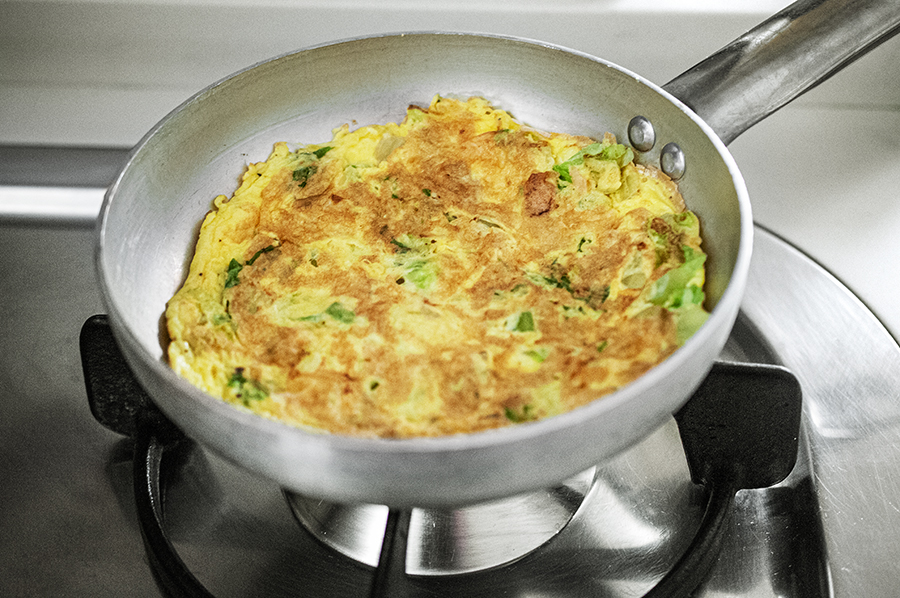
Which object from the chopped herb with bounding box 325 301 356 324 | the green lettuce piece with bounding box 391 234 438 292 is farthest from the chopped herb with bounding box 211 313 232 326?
the green lettuce piece with bounding box 391 234 438 292

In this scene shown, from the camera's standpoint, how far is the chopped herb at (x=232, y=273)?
108 cm

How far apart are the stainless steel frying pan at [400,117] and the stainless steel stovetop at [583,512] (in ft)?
0.88

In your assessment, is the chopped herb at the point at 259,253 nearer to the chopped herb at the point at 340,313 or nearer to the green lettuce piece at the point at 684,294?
the chopped herb at the point at 340,313

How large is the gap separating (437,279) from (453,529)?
336mm

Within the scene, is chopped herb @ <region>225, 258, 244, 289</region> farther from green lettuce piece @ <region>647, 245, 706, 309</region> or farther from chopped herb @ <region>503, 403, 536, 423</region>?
green lettuce piece @ <region>647, 245, 706, 309</region>

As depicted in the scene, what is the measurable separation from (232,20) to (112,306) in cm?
101

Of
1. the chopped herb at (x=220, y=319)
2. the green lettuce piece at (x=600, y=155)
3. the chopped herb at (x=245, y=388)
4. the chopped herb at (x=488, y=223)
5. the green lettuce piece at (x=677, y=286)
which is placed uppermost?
the green lettuce piece at (x=600, y=155)

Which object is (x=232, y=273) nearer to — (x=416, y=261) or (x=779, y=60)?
(x=416, y=261)

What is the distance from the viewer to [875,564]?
1.01 metres

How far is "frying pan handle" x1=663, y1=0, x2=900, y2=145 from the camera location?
3.69 feet

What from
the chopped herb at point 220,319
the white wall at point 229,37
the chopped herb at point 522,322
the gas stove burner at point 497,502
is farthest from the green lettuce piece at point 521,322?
the white wall at point 229,37

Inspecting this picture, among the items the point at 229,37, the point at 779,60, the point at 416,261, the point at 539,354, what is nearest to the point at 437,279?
the point at 416,261

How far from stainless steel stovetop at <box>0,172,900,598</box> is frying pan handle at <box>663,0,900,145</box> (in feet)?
1.26

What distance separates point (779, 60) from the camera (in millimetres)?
1145
